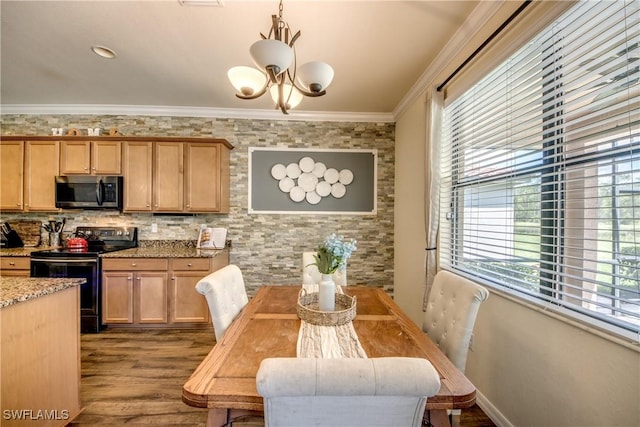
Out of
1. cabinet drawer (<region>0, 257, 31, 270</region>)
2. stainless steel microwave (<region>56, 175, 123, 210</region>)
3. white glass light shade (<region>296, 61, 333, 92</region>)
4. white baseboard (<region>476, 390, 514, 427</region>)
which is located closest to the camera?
white glass light shade (<region>296, 61, 333, 92</region>)

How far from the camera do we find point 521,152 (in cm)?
161

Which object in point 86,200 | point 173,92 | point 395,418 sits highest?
point 173,92

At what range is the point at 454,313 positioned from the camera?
4.75 feet

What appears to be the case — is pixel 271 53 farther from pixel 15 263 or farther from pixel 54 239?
pixel 54 239

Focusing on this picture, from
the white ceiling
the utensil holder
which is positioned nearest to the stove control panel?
the utensil holder

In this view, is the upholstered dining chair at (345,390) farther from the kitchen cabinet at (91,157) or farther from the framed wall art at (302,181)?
the kitchen cabinet at (91,157)

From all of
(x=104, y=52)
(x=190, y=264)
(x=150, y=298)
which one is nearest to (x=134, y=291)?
(x=150, y=298)

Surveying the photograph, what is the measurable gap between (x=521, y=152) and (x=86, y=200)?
4257 millimetres

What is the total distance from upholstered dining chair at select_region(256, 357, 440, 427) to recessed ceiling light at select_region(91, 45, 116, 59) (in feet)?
9.50

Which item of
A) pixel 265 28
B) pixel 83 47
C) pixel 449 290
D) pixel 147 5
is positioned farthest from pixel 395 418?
pixel 83 47

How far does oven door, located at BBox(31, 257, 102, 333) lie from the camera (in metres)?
2.88

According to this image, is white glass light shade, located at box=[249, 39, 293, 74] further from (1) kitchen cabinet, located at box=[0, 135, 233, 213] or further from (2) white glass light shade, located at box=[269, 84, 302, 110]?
(1) kitchen cabinet, located at box=[0, 135, 233, 213]

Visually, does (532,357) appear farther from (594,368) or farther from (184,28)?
(184,28)
